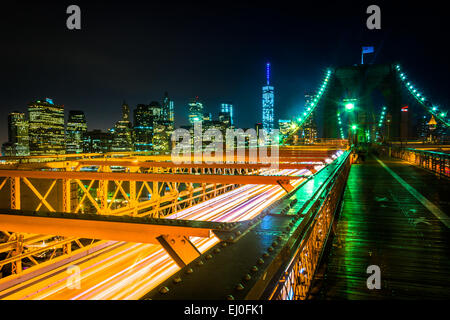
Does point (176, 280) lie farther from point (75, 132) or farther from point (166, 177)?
point (75, 132)

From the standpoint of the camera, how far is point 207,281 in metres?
1.61

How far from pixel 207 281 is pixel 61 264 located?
550cm

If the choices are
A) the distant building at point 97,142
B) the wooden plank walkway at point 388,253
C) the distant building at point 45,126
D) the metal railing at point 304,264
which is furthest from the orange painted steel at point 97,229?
the distant building at point 97,142

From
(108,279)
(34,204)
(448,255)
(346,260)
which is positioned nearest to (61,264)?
(108,279)

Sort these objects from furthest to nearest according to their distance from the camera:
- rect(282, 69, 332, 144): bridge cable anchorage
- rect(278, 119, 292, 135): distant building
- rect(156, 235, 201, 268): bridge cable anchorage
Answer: rect(282, 69, 332, 144): bridge cable anchorage
rect(278, 119, 292, 135): distant building
rect(156, 235, 201, 268): bridge cable anchorage

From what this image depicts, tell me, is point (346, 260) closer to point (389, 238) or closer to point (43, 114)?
point (389, 238)

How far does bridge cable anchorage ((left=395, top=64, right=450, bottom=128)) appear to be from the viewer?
5829 centimetres

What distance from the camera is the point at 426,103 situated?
6700cm

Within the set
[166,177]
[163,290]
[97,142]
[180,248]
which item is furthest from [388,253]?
[97,142]

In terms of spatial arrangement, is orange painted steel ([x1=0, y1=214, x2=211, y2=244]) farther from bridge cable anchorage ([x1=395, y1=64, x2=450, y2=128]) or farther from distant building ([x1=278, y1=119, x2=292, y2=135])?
bridge cable anchorage ([x1=395, y1=64, x2=450, y2=128])

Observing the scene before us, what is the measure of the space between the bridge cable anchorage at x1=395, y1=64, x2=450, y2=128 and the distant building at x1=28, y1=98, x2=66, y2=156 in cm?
8782

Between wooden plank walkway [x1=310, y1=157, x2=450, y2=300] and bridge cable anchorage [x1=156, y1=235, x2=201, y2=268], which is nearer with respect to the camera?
bridge cable anchorage [x1=156, y1=235, x2=201, y2=268]

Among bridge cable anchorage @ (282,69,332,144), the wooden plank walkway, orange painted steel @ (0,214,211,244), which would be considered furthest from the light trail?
bridge cable anchorage @ (282,69,332,144)
